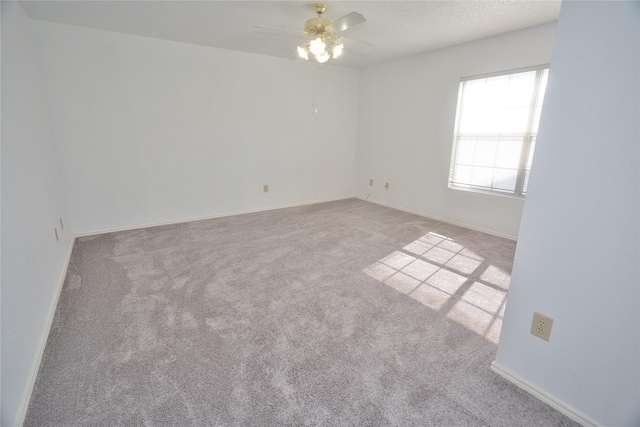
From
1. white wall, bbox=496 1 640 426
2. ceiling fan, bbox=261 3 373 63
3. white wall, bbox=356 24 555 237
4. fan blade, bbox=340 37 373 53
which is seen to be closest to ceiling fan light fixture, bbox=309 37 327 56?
ceiling fan, bbox=261 3 373 63

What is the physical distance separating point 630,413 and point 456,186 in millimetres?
3206

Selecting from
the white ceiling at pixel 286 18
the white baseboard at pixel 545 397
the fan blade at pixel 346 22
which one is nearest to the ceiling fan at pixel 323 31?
the fan blade at pixel 346 22

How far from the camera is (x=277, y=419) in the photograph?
4.38 ft

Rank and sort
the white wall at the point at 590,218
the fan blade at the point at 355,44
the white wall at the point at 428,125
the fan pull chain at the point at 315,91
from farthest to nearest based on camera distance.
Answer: the fan pull chain at the point at 315,91 → the white wall at the point at 428,125 → the fan blade at the point at 355,44 → the white wall at the point at 590,218

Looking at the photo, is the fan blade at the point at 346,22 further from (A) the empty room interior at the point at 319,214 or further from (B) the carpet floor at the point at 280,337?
(B) the carpet floor at the point at 280,337

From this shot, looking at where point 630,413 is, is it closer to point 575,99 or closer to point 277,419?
point 575,99

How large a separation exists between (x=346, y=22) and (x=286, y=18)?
33.2 inches

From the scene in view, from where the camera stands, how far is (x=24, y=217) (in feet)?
6.09

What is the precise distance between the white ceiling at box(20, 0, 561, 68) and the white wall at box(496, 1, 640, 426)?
5.67ft

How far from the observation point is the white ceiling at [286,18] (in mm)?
2504

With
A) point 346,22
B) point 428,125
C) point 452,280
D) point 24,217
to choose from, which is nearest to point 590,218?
point 452,280

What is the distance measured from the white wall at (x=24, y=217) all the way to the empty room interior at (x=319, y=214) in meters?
0.03

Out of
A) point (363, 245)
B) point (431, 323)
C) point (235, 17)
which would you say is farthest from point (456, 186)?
point (235, 17)

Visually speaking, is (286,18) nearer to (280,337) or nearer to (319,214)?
(319,214)
